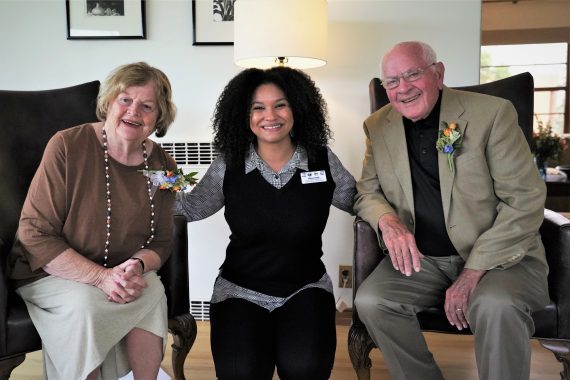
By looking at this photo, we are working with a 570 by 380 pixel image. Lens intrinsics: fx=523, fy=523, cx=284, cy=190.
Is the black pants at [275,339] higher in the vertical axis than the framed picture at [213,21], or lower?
lower

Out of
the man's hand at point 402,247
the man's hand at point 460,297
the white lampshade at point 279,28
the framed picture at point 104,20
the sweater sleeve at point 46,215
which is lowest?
the man's hand at point 460,297

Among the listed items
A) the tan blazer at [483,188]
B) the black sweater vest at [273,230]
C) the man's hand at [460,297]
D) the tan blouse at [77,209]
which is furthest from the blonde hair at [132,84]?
the man's hand at [460,297]

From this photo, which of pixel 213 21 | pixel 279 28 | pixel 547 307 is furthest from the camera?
pixel 213 21

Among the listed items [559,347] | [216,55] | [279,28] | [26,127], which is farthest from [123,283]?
[216,55]

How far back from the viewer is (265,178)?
180cm

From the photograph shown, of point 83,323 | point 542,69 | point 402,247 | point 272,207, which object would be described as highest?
point 542,69

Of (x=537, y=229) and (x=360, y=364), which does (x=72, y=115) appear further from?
(x=537, y=229)

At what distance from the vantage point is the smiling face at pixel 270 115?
5.84 ft

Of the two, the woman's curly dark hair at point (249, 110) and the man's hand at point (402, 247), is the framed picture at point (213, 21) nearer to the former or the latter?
the woman's curly dark hair at point (249, 110)

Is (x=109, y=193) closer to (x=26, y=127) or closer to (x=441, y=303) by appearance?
(x=26, y=127)

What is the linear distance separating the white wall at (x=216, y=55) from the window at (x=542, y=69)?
475 centimetres

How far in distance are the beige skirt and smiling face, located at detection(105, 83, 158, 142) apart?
0.49 meters

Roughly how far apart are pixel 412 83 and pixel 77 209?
119 cm

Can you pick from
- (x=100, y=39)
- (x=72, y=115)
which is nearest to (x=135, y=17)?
(x=100, y=39)
